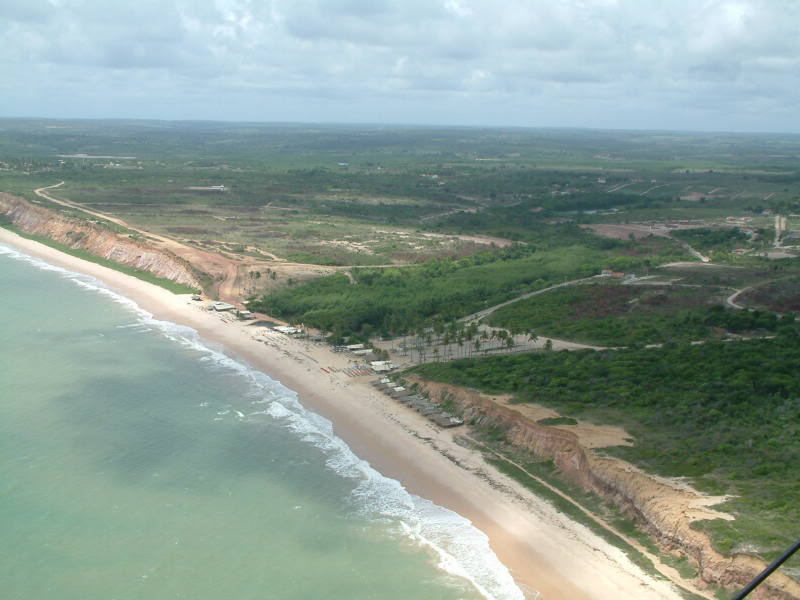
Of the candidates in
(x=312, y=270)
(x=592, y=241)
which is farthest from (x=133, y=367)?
(x=592, y=241)

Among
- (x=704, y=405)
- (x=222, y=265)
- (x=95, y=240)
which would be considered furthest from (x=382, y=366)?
(x=95, y=240)

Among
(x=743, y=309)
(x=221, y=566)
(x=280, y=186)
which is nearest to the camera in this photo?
(x=221, y=566)

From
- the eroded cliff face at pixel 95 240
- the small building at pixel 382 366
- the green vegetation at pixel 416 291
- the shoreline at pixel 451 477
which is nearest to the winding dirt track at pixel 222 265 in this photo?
the eroded cliff face at pixel 95 240

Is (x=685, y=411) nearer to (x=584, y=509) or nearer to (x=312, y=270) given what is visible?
(x=584, y=509)

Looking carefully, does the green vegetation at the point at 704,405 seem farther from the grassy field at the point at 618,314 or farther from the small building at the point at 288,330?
the small building at the point at 288,330

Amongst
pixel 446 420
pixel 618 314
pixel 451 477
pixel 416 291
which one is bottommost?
pixel 451 477

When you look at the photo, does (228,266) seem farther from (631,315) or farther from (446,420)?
(446,420)

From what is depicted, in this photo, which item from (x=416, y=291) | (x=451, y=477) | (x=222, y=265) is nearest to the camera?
(x=451, y=477)

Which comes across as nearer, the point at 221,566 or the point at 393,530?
the point at 221,566
